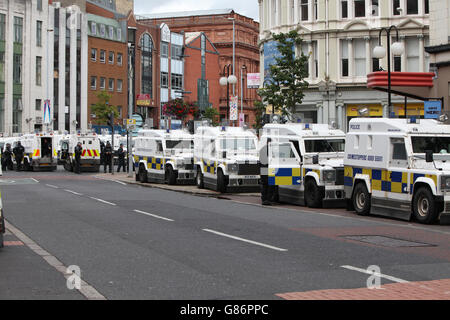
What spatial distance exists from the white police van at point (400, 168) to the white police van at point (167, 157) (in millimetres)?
13725

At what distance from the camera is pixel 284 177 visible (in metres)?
22.5

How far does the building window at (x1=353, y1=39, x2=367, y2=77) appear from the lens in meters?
50.2

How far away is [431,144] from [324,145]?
205 inches

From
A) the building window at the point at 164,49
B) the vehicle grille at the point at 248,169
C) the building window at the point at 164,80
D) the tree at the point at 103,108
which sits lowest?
the vehicle grille at the point at 248,169

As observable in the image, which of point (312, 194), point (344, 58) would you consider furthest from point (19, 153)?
point (312, 194)

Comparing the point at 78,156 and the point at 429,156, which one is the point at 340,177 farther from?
the point at 78,156

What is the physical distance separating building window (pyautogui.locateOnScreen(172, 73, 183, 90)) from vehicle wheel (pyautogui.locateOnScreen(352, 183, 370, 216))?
83710 millimetres

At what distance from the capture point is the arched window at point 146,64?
95250 millimetres

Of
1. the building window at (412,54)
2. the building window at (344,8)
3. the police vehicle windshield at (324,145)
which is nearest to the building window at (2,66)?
the building window at (344,8)

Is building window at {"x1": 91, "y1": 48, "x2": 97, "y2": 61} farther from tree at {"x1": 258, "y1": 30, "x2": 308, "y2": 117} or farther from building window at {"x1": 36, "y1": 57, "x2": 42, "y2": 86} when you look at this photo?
tree at {"x1": 258, "y1": 30, "x2": 308, "y2": 117}

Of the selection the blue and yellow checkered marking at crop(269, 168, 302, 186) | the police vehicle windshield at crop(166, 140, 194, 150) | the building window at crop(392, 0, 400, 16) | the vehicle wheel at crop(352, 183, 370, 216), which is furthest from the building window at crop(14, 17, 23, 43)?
the vehicle wheel at crop(352, 183, 370, 216)

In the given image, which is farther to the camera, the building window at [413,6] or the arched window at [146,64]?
the arched window at [146,64]

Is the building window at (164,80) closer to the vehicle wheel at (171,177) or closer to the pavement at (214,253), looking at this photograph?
the vehicle wheel at (171,177)
